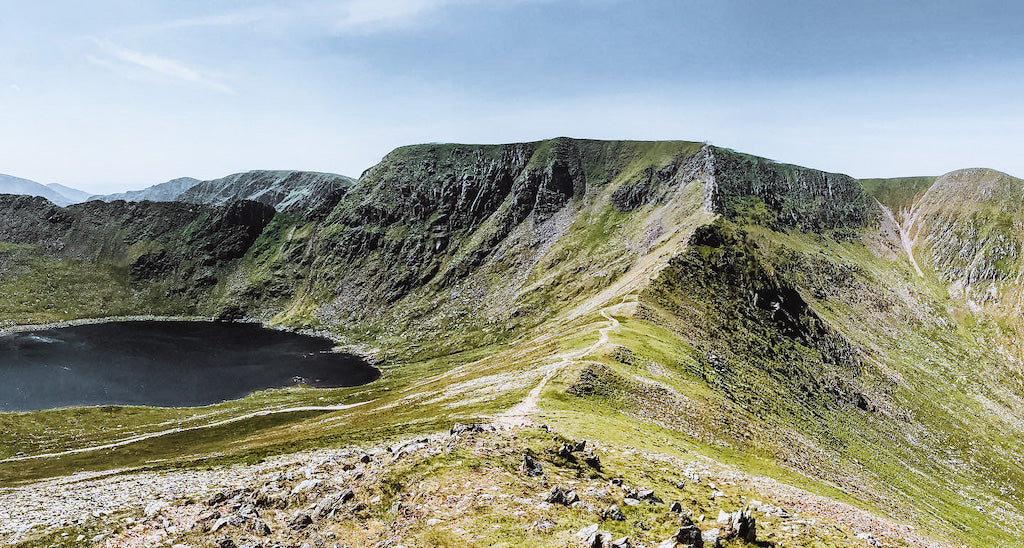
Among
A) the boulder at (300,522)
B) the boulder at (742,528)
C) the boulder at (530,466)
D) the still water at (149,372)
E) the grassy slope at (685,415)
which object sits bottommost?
the still water at (149,372)

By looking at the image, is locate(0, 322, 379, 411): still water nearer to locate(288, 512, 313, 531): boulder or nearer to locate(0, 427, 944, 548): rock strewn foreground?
locate(0, 427, 944, 548): rock strewn foreground

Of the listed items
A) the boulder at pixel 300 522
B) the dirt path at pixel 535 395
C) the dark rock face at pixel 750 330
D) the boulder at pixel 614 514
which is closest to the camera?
the boulder at pixel 614 514

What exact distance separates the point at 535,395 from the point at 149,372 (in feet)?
515

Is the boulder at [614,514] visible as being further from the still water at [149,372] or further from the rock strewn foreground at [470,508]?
the still water at [149,372]

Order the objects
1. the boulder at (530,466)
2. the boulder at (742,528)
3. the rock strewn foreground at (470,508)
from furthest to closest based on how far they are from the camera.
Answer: the boulder at (530,466)
the rock strewn foreground at (470,508)
the boulder at (742,528)

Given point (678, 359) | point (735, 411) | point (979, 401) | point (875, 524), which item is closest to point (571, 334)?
point (678, 359)

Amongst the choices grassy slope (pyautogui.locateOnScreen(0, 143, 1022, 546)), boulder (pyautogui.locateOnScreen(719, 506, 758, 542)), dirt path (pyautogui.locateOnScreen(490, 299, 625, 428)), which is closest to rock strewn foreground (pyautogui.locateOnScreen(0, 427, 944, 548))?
boulder (pyautogui.locateOnScreen(719, 506, 758, 542))

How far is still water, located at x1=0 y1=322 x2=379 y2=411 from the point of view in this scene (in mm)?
133750

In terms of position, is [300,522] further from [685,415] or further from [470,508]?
[685,415]

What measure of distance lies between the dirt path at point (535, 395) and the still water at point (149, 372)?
9188 centimetres

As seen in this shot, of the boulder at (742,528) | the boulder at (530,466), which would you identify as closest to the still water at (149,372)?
the boulder at (530,466)

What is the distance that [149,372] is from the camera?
160 m

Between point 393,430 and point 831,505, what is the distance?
46.0 metres

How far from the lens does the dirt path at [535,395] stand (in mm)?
51278
